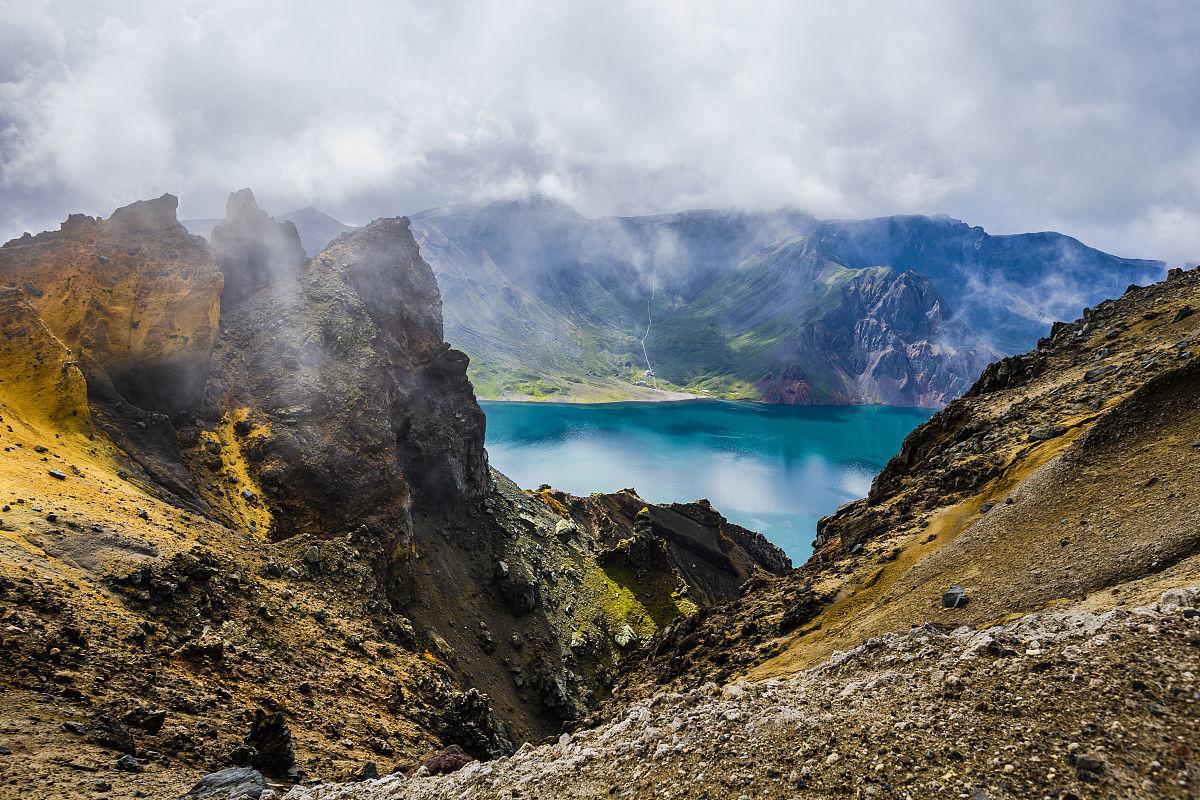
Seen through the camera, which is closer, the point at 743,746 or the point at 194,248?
the point at 743,746

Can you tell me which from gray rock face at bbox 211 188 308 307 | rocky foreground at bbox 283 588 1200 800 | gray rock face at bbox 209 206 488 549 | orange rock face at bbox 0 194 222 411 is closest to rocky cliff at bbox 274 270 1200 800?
rocky foreground at bbox 283 588 1200 800

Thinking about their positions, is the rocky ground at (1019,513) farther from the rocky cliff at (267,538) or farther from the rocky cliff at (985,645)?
the rocky cliff at (267,538)

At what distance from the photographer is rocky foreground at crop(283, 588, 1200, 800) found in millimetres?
8383

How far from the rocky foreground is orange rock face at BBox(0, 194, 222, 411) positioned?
34.6 metres

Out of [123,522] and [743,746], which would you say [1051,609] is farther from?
[123,522]

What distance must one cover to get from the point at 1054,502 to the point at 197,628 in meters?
29.9

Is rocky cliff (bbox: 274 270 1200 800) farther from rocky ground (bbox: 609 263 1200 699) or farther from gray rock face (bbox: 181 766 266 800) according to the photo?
gray rock face (bbox: 181 766 266 800)

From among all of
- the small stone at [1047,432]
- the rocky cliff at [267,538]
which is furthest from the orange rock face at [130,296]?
the small stone at [1047,432]

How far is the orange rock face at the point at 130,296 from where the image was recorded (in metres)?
36.3

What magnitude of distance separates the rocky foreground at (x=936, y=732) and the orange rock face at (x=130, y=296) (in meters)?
34.6

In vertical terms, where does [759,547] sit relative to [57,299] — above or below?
below

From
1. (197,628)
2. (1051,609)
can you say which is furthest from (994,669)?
(197,628)

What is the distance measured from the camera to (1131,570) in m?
14.4

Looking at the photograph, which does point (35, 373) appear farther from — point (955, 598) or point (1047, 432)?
point (1047, 432)
